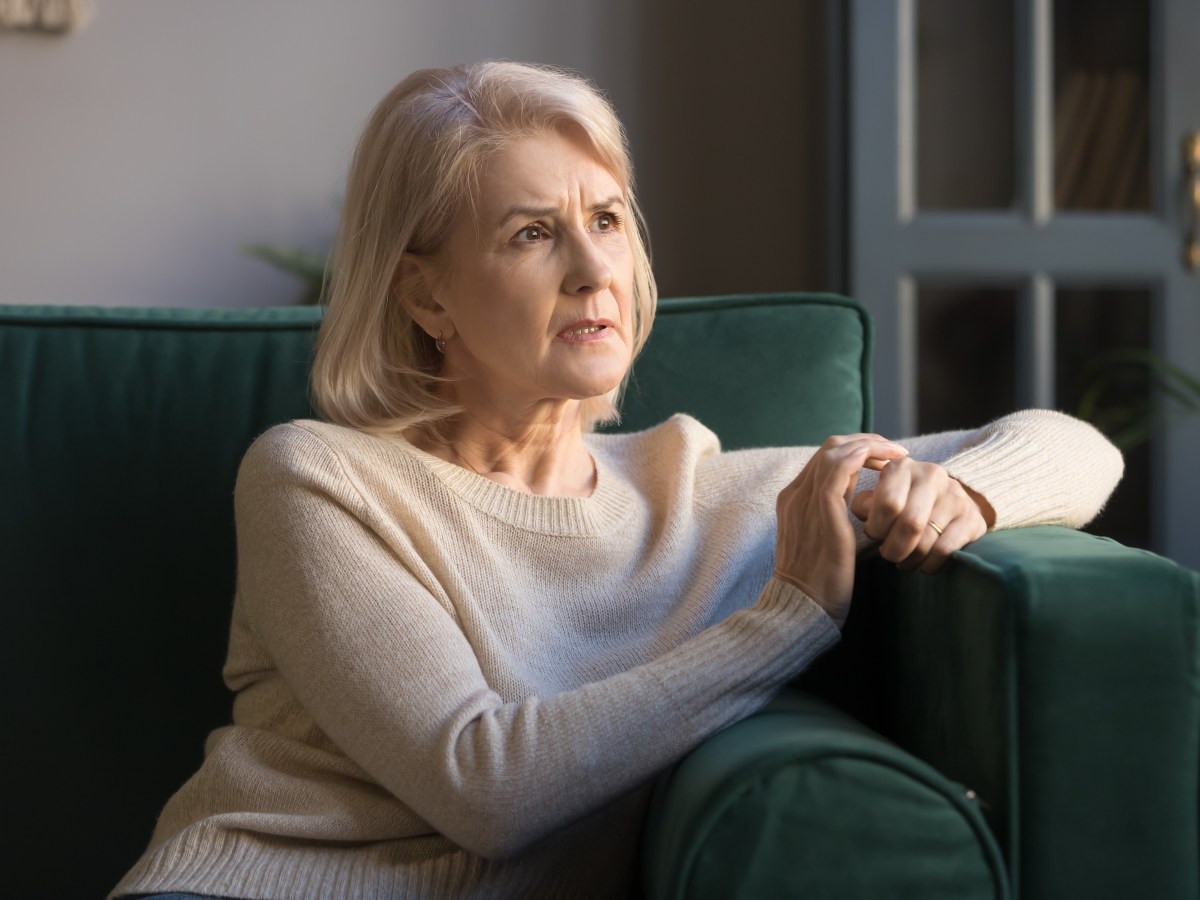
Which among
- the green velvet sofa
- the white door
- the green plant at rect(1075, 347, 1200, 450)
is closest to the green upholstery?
the green velvet sofa

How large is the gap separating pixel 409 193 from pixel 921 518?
23.7 inches

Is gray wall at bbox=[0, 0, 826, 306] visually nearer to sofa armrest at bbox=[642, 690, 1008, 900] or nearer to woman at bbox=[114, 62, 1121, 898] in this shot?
woman at bbox=[114, 62, 1121, 898]

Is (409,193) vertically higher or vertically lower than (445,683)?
higher

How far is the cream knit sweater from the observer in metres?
0.99

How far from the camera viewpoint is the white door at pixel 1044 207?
2582 millimetres

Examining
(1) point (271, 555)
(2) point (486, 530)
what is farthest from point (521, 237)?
(1) point (271, 555)

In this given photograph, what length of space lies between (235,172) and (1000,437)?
2123 millimetres

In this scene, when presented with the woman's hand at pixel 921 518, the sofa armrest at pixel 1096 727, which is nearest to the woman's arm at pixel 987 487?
the woman's hand at pixel 921 518

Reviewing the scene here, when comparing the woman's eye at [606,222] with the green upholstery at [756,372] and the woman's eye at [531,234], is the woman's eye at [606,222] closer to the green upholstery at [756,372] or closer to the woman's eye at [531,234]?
the woman's eye at [531,234]

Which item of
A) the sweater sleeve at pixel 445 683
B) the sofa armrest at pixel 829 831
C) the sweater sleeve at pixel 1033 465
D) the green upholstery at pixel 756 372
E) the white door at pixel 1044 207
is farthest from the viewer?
the white door at pixel 1044 207

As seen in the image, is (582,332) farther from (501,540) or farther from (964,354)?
(964,354)

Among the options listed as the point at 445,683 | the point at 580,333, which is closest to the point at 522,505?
the point at 580,333

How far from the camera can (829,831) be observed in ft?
2.69

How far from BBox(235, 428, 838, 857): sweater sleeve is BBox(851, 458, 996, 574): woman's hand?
85mm
